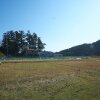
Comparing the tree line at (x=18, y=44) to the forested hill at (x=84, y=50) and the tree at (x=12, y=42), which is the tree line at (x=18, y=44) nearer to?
the tree at (x=12, y=42)

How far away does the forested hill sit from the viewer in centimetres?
12541

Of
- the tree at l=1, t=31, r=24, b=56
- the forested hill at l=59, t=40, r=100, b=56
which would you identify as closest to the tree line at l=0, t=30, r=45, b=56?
the tree at l=1, t=31, r=24, b=56

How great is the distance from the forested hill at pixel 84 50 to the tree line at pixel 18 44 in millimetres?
26424

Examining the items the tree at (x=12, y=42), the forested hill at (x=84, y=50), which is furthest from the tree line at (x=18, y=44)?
the forested hill at (x=84, y=50)

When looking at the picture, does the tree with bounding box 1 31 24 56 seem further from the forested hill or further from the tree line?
the forested hill

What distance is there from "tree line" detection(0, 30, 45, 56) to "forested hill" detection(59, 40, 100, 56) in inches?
1040

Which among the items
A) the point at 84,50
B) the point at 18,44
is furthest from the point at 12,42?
the point at 84,50

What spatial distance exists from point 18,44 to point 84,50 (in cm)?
4734

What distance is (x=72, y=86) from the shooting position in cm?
2070

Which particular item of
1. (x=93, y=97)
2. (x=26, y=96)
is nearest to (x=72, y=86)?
(x=93, y=97)

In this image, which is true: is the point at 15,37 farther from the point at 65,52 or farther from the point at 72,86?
the point at 72,86

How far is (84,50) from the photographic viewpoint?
12800 centimetres

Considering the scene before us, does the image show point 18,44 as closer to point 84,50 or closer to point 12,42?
point 12,42

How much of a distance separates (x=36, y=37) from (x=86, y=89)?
8669 centimetres
